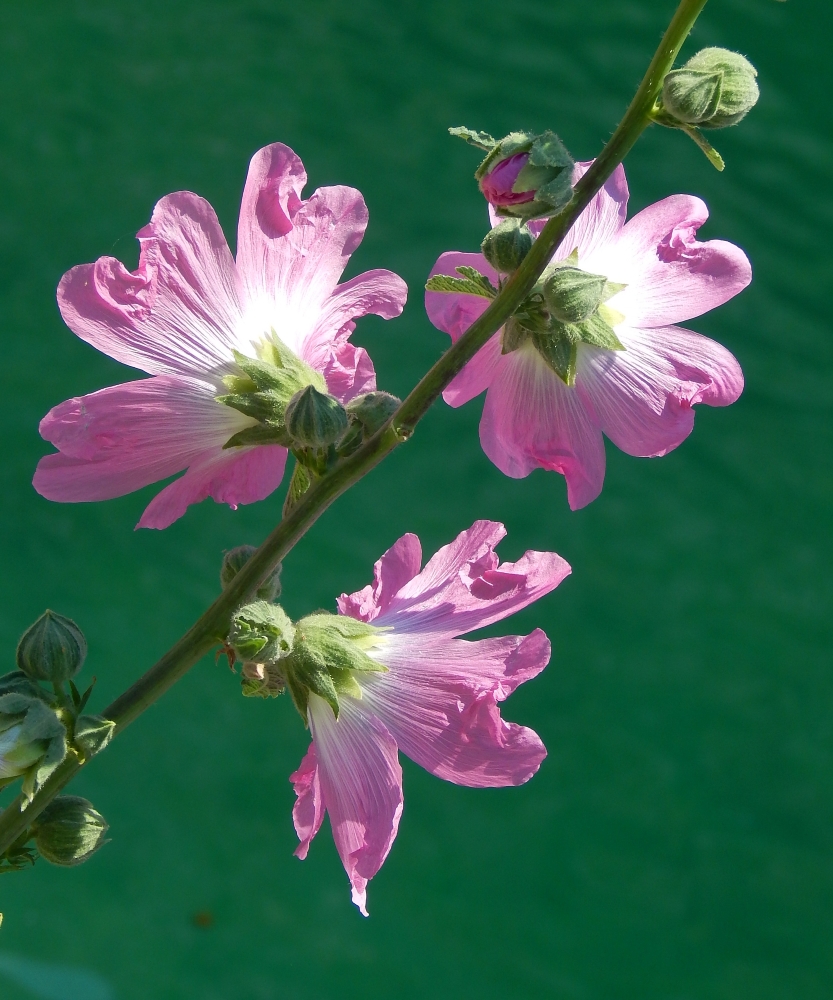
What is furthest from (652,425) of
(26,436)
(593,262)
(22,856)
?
(26,436)

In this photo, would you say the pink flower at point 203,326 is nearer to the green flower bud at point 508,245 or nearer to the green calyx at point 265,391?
the green calyx at point 265,391

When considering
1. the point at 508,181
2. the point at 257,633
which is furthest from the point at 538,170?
the point at 257,633

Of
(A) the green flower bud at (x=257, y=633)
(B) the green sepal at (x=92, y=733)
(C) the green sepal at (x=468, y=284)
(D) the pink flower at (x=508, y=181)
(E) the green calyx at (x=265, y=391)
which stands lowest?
(B) the green sepal at (x=92, y=733)

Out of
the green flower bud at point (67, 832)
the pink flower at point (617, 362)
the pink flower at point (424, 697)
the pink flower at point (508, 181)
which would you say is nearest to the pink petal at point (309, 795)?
the pink flower at point (424, 697)

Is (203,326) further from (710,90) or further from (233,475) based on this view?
(710,90)

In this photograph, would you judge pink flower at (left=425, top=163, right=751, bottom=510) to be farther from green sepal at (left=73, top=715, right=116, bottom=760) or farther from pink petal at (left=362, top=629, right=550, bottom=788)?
green sepal at (left=73, top=715, right=116, bottom=760)

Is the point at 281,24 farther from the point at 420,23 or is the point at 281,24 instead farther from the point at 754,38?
the point at 754,38

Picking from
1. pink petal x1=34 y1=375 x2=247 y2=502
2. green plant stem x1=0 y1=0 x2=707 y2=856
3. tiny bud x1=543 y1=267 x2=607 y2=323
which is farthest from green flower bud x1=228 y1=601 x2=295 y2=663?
tiny bud x1=543 y1=267 x2=607 y2=323
